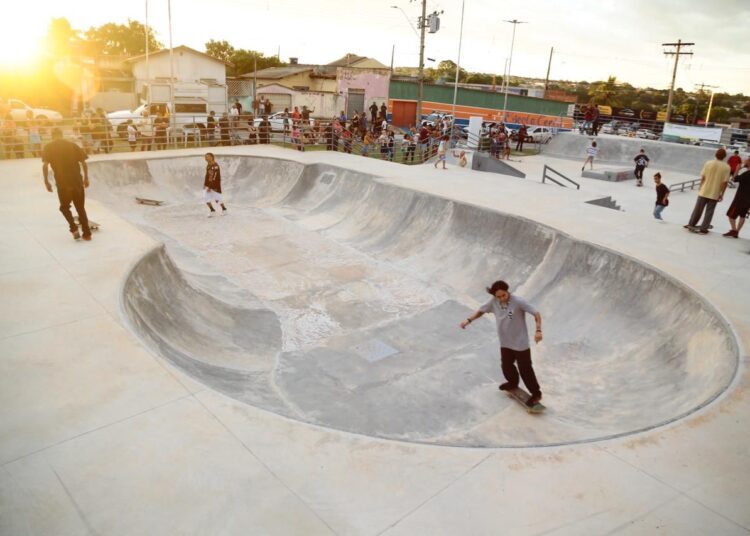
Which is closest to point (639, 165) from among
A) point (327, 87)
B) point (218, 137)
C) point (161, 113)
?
point (218, 137)

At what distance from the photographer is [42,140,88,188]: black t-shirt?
26.6ft

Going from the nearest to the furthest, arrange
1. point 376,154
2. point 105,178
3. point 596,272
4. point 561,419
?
point 561,419, point 596,272, point 105,178, point 376,154

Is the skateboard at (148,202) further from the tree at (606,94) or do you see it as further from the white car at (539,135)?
the tree at (606,94)

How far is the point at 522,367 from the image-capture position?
5773mm

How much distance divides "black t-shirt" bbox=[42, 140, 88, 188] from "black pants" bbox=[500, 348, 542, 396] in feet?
24.3

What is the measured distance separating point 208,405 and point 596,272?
24.6ft

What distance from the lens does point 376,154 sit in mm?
21781

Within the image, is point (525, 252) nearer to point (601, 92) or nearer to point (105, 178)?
point (105, 178)

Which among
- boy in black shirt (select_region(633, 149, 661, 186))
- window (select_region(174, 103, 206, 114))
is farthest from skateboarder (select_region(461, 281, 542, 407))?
window (select_region(174, 103, 206, 114))

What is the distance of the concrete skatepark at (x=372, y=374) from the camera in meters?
3.61

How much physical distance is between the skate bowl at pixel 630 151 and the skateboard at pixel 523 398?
95.6ft

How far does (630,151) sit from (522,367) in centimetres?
3239

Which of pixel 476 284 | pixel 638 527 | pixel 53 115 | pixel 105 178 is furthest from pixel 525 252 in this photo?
pixel 53 115

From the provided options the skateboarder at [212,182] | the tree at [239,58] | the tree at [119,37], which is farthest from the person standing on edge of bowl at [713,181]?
the tree at [119,37]
